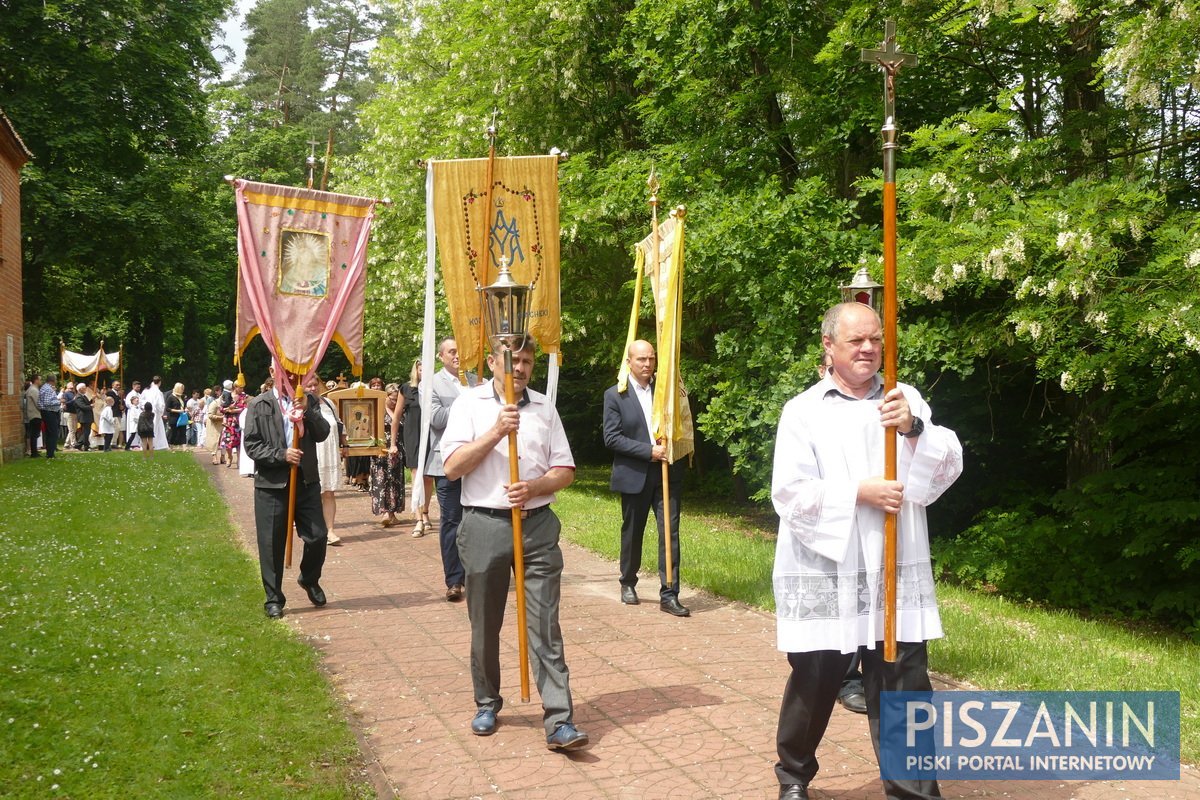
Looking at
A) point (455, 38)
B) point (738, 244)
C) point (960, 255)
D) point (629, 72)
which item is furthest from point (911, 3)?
point (455, 38)

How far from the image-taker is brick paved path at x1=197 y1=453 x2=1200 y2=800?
17.1 ft

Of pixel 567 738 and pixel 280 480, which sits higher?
pixel 280 480

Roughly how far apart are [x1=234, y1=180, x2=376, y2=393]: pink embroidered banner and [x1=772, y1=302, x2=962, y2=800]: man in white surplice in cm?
626

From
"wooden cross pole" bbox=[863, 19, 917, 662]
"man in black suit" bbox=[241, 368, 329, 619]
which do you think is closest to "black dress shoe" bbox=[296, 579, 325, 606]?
"man in black suit" bbox=[241, 368, 329, 619]

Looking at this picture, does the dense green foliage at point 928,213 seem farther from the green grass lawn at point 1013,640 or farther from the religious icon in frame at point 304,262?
the religious icon in frame at point 304,262

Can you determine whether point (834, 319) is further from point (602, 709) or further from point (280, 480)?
point (280, 480)

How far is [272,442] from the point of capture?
30.6 feet

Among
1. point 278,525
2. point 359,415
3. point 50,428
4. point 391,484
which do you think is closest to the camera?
point 278,525

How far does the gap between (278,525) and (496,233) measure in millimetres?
3104

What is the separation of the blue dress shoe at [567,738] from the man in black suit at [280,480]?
423 centimetres

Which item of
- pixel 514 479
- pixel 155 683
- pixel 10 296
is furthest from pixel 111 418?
pixel 514 479

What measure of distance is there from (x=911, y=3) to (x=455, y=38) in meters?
16.7

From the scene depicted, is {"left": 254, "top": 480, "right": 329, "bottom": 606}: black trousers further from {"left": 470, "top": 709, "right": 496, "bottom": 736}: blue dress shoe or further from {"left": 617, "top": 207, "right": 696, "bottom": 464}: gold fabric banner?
{"left": 470, "top": 709, "right": 496, "bottom": 736}: blue dress shoe

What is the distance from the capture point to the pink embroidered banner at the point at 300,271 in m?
9.99
